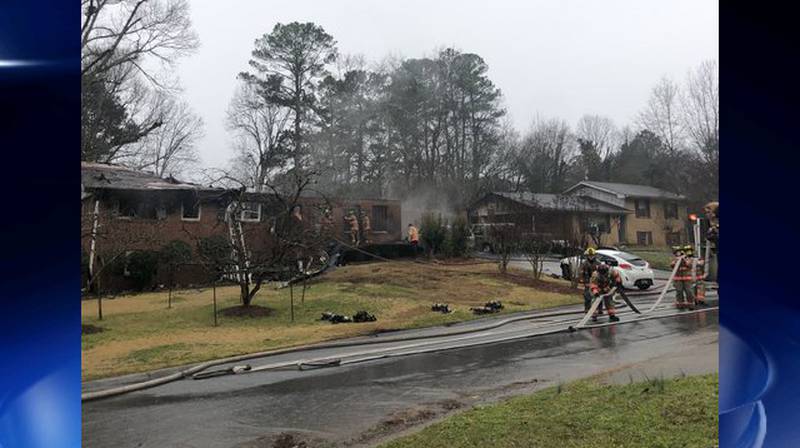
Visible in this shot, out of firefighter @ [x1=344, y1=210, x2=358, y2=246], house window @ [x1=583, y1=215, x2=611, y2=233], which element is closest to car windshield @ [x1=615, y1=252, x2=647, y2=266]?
house window @ [x1=583, y1=215, x2=611, y2=233]

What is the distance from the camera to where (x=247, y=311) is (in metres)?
6.03

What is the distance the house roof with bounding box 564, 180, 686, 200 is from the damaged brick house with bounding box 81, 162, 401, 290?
278 centimetres

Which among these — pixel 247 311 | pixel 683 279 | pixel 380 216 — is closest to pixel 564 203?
pixel 683 279

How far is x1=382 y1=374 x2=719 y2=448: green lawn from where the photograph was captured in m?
2.84

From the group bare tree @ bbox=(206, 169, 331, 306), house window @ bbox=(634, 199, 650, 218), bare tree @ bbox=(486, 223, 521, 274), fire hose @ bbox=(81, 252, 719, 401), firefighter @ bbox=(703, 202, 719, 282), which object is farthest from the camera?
bare tree @ bbox=(206, 169, 331, 306)

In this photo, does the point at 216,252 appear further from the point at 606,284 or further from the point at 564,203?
the point at 606,284

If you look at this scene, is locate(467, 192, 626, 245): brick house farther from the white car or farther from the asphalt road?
the asphalt road

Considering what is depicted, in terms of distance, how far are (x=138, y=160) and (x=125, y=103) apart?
596 mm

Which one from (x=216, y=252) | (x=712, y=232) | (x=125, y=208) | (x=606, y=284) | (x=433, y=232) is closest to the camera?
(x=712, y=232)

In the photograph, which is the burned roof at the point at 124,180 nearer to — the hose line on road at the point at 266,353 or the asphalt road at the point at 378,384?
the hose line on road at the point at 266,353

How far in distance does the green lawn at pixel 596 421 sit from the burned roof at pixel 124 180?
10.8 ft

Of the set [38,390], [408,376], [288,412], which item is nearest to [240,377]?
[288,412]

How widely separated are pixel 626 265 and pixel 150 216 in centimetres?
496

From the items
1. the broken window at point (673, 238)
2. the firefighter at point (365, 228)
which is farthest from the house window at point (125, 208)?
the broken window at point (673, 238)
